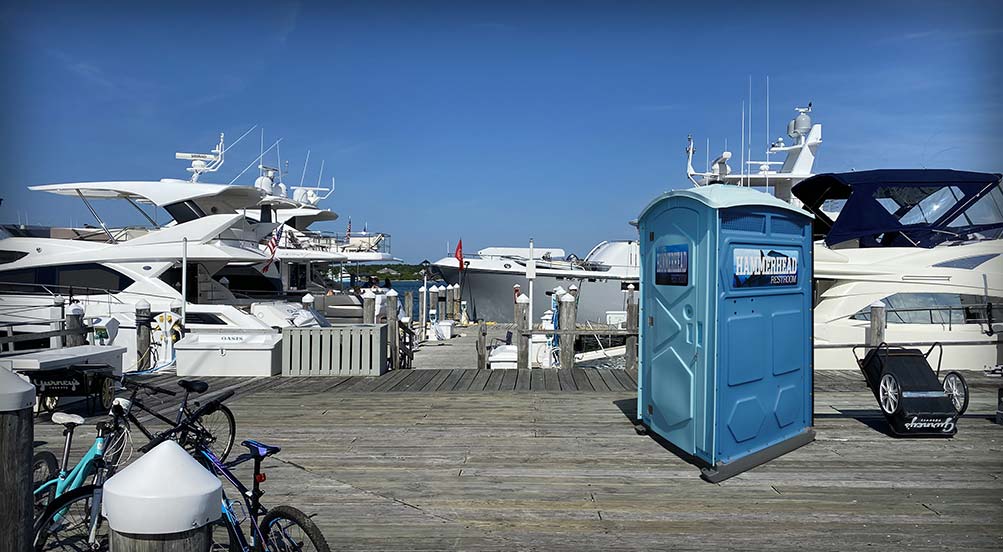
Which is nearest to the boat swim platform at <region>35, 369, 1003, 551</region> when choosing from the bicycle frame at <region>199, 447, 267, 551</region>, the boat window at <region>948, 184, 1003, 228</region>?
the bicycle frame at <region>199, 447, 267, 551</region>

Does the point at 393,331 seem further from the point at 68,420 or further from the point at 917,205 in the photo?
the point at 917,205

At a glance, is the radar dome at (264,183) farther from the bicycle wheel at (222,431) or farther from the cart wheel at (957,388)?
the cart wheel at (957,388)

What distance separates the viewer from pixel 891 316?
14.1 meters

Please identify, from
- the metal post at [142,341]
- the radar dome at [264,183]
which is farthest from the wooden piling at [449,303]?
the metal post at [142,341]

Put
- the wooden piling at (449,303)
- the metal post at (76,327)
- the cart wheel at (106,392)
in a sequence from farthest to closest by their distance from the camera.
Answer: the wooden piling at (449,303)
the metal post at (76,327)
the cart wheel at (106,392)

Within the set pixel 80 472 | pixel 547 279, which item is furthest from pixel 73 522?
pixel 547 279

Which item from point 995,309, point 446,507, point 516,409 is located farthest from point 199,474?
point 995,309

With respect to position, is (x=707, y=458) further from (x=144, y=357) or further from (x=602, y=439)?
(x=144, y=357)

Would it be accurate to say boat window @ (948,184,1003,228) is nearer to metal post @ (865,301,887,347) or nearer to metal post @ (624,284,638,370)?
metal post @ (865,301,887,347)

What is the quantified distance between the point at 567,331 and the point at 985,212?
10817 mm

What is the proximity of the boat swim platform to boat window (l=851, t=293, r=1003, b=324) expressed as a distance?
5.62 m

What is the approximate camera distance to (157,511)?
5.89ft

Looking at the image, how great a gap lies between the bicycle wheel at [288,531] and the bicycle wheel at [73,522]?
3.34ft

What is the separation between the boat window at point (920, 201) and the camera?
49.1ft
